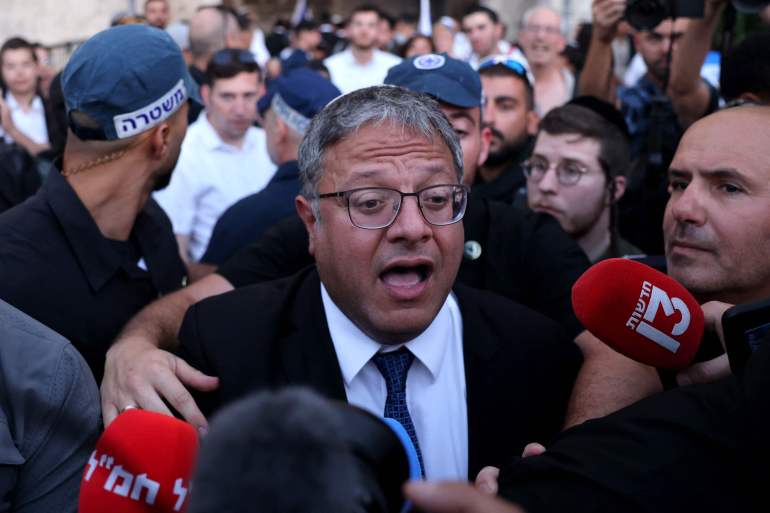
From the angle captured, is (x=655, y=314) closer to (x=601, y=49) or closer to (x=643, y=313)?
(x=643, y=313)

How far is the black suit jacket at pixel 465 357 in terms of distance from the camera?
2.37 m

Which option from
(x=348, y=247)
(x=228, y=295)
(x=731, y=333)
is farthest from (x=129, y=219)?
(x=731, y=333)

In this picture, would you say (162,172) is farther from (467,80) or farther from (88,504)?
(88,504)

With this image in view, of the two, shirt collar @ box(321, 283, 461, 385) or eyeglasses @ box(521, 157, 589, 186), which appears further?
eyeglasses @ box(521, 157, 589, 186)

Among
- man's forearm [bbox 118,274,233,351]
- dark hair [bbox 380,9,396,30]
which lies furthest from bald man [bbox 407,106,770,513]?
dark hair [bbox 380,9,396,30]

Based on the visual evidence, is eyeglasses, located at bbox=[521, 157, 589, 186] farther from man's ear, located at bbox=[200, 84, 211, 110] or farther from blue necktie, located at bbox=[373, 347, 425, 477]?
man's ear, located at bbox=[200, 84, 211, 110]

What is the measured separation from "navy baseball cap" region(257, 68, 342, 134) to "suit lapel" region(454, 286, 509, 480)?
77.4 inches

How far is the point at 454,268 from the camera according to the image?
239 centimetres

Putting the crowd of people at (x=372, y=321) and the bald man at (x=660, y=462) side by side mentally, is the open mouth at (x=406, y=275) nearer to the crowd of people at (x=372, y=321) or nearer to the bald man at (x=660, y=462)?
the crowd of people at (x=372, y=321)

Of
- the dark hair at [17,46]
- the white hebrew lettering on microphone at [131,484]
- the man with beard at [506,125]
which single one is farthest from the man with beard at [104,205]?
the dark hair at [17,46]

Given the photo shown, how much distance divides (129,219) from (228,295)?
0.59 metres

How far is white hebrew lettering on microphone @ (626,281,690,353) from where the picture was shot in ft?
6.39

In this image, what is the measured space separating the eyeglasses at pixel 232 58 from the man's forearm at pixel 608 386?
4.37m

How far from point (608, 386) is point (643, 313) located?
440mm
